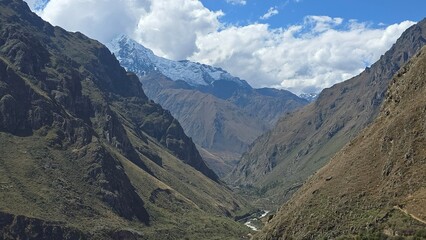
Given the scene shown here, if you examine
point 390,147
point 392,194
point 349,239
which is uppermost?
point 390,147

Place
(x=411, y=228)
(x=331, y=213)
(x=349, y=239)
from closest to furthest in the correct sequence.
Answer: (x=411, y=228) → (x=349, y=239) → (x=331, y=213)

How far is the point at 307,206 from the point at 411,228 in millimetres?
47889

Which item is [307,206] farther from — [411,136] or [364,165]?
[411,136]

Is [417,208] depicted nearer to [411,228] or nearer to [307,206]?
[411,228]

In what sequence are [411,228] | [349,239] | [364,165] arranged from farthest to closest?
[364,165]
[349,239]
[411,228]

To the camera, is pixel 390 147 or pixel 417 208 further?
pixel 390 147

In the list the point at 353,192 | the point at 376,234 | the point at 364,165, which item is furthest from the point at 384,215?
the point at 364,165

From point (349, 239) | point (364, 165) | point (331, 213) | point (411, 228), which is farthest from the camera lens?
point (364, 165)

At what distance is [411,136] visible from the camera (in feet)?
623

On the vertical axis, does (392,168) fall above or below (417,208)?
above

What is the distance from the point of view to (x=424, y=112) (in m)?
192

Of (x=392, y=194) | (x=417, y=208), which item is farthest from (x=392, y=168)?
(x=417, y=208)

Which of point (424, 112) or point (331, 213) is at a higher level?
point (424, 112)

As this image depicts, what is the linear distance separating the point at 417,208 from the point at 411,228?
9.37 meters
